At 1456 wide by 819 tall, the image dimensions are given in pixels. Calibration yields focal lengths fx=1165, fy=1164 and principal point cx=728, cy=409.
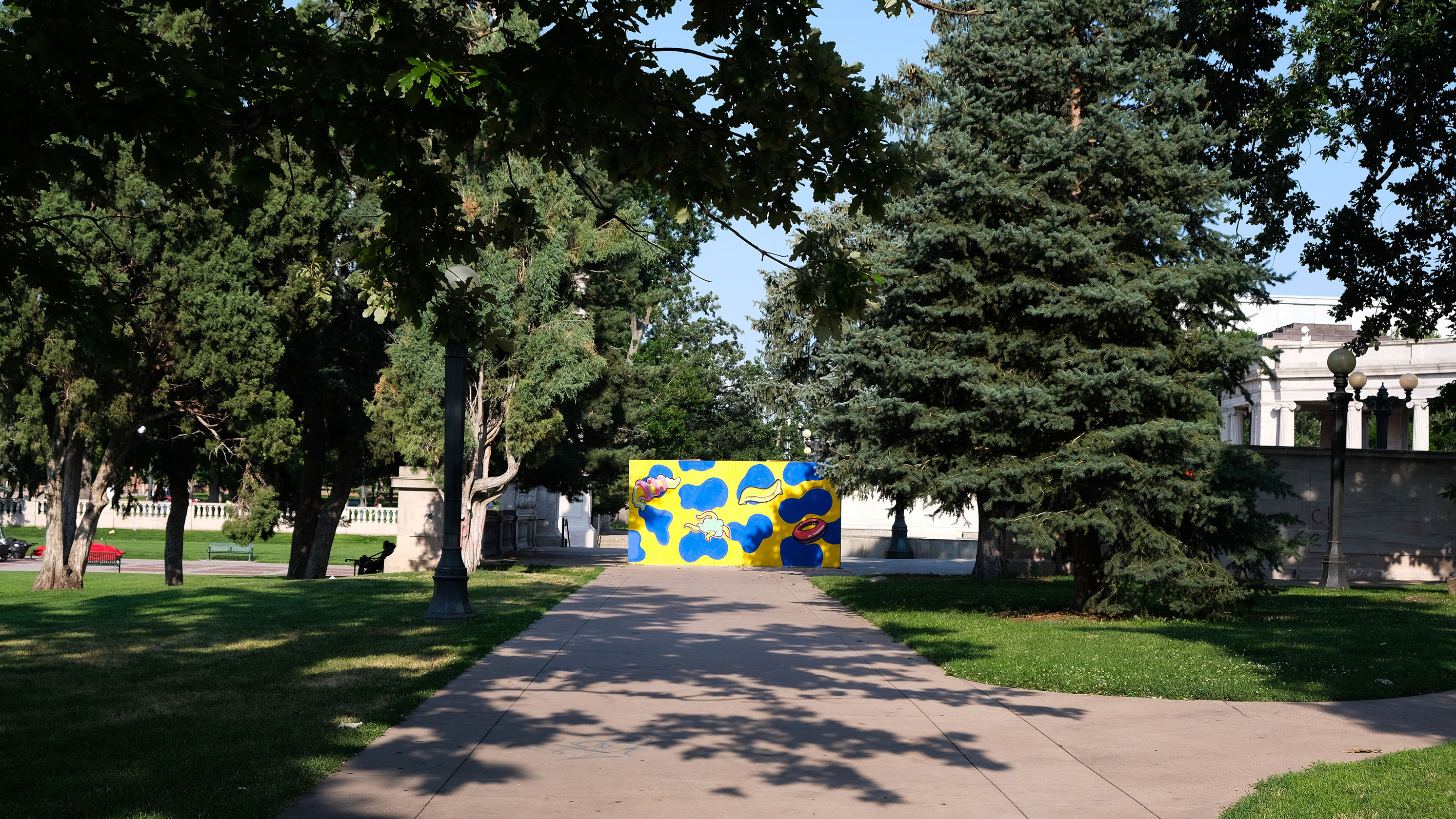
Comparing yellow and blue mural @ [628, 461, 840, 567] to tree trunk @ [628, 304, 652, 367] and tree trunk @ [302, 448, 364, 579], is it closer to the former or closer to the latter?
tree trunk @ [302, 448, 364, 579]

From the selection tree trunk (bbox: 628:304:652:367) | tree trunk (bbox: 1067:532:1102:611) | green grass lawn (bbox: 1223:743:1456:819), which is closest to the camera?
green grass lawn (bbox: 1223:743:1456:819)

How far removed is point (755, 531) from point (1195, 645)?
57.3ft

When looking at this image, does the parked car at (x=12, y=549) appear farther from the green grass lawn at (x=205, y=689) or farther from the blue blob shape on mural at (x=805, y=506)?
the blue blob shape on mural at (x=805, y=506)

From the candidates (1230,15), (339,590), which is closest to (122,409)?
(339,590)

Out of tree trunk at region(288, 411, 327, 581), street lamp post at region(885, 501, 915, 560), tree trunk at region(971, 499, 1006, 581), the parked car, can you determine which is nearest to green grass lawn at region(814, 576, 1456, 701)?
tree trunk at region(971, 499, 1006, 581)

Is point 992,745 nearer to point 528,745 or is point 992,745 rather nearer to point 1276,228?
point 528,745

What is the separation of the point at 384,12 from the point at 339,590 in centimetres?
1261

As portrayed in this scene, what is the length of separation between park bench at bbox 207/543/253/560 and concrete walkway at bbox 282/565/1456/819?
33.6 m

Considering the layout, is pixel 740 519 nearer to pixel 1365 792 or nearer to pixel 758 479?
pixel 758 479

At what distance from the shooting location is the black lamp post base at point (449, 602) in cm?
1412

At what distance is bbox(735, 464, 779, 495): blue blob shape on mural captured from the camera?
29.3 metres

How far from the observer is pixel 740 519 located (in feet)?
96.2

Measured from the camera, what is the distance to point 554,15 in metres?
7.70

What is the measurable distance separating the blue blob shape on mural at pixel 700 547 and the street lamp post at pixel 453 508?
576 inches
